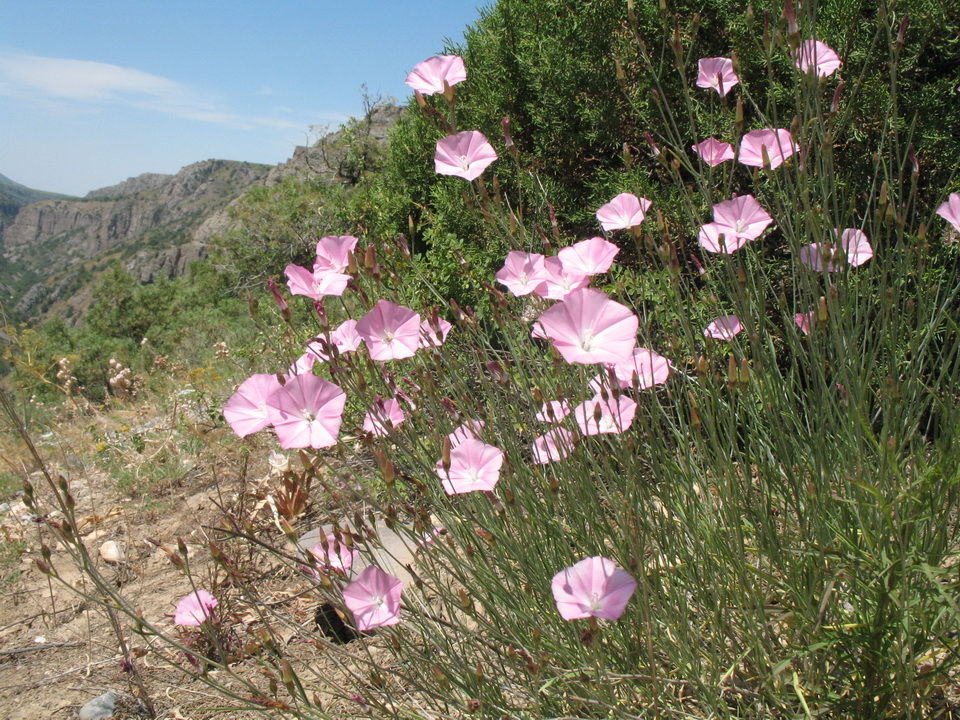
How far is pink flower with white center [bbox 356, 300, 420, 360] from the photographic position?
132cm

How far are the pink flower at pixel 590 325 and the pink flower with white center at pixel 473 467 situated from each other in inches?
12.0

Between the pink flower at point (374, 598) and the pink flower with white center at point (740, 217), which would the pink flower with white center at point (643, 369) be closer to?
the pink flower with white center at point (740, 217)

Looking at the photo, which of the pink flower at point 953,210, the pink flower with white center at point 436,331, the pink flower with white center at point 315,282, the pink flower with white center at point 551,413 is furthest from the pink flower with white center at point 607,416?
the pink flower at point 953,210

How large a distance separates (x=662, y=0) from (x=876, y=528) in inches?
47.8

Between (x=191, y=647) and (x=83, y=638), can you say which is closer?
(x=191, y=647)

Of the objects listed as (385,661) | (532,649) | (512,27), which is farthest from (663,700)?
(512,27)

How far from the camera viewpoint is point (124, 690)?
2064 mm

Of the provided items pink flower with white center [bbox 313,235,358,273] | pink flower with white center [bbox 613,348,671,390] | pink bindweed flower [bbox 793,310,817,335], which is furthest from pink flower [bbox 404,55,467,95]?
pink bindweed flower [bbox 793,310,817,335]

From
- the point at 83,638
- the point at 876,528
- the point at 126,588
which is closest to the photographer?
the point at 876,528

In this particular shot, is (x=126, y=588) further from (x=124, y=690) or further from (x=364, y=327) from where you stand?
(x=364, y=327)

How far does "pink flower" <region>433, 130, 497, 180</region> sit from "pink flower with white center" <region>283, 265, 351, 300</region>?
0.37 metres

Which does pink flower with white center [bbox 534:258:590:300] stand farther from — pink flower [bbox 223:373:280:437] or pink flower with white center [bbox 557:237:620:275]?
pink flower [bbox 223:373:280:437]

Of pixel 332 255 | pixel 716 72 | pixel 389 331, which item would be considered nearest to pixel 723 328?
pixel 716 72

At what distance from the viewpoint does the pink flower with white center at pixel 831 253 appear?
1.20 m
